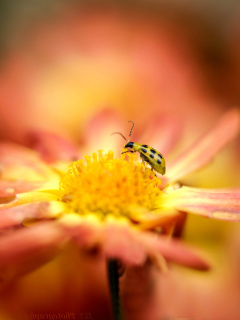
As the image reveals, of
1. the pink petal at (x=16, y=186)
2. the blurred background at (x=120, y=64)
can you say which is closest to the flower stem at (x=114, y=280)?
the pink petal at (x=16, y=186)

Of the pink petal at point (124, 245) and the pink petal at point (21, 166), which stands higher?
the pink petal at point (21, 166)

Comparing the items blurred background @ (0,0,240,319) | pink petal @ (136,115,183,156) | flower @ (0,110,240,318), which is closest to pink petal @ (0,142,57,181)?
flower @ (0,110,240,318)

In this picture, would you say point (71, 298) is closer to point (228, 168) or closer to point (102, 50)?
point (228, 168)

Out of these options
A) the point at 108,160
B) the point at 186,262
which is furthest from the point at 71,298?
the point at 186,262

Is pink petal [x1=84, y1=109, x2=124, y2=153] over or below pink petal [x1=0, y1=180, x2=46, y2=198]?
over

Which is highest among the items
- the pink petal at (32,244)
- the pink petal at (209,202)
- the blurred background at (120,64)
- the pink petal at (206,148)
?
the blurred background at (120,64)

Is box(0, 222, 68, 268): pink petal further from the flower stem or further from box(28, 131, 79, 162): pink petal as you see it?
box(28, 131, 79, 162): pink petal

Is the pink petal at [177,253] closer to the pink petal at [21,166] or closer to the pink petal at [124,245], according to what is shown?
the pink petal at [124,245]
